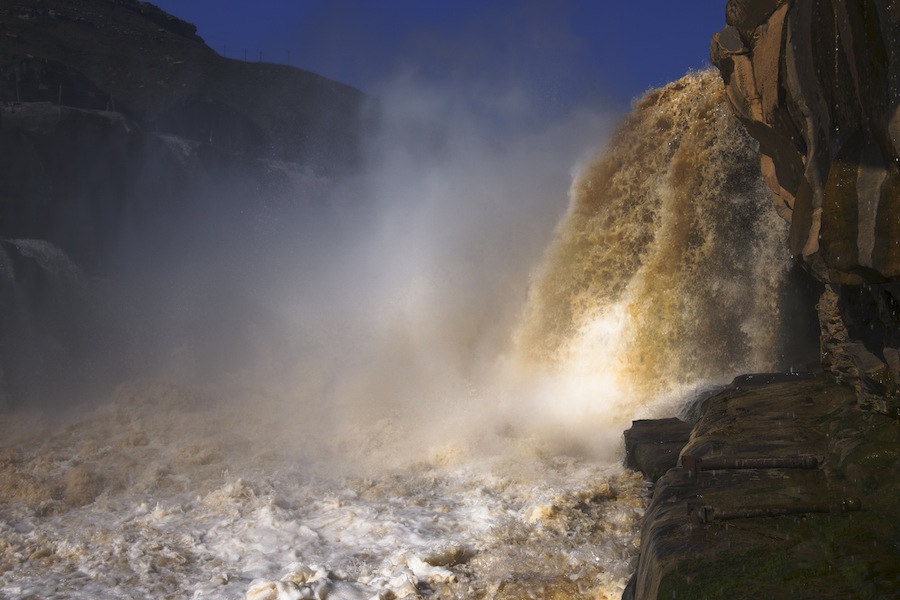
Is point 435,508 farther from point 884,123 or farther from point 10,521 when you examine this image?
point 884,123

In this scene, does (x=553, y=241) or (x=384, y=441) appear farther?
(x=553, y=241)

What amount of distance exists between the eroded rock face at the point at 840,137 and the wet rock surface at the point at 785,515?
597 mm

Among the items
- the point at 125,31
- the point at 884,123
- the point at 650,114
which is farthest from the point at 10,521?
the point at 125,31

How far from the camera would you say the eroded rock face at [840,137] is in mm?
4254

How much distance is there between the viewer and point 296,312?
1856cm

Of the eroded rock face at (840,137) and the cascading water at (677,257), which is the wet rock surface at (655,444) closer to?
the cascading water at (677,257)

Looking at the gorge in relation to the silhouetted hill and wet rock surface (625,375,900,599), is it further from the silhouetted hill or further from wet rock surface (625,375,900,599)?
the silhouetted hill

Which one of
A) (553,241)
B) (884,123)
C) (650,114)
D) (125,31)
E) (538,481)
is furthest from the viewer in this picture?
(125,31)

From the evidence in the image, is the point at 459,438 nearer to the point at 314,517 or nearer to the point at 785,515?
the point at 314,517

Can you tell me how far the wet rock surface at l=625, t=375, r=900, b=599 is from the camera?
12.6 ft

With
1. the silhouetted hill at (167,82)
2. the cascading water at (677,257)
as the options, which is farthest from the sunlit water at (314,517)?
the silhouetted hill at (167,82)

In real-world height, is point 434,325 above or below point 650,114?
below

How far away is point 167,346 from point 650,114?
11.9 metres

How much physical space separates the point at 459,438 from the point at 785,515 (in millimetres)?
6465
